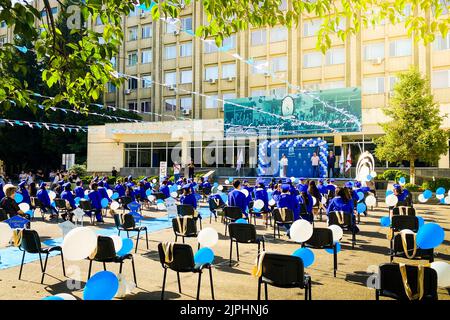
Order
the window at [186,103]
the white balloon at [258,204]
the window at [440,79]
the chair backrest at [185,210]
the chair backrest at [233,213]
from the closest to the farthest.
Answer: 1. the chair backrest at [233,213]
2. the chair backrest at [185,210]
3. the white balloon at [258,204]
4. the window at [440,79]
5. the window at [186,103]

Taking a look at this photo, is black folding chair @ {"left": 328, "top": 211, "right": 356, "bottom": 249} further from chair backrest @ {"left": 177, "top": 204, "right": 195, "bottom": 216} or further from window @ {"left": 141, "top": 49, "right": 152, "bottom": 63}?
window @ {"left": 141, "top": 49, "right": 152, "bottom": 63}

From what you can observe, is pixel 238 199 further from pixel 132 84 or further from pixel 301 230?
pixel 132 84

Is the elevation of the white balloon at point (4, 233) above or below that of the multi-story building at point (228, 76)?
below

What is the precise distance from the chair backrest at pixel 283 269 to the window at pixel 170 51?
39330mm

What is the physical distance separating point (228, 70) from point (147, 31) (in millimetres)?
11927

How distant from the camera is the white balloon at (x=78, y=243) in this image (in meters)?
5.57

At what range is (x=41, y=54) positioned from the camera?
18.9 ft

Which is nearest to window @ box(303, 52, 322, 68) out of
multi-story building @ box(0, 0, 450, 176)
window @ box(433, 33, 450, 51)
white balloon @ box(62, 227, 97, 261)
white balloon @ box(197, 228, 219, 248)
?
multi-story building @ box(0, 0, 450, 176)

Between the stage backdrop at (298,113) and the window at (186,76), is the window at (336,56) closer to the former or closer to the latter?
the stage backdrop at (298,113)

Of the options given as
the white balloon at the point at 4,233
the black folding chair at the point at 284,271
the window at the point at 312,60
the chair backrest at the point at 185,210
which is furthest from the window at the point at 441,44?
the white balloon at the point at 4,233

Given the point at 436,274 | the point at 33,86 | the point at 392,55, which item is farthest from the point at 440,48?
the point at 33,86

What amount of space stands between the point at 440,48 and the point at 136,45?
30965 millimetres

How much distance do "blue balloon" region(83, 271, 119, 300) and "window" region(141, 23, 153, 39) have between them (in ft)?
140
